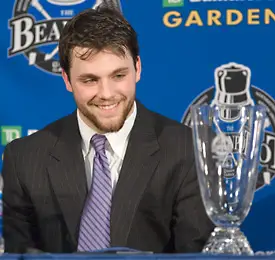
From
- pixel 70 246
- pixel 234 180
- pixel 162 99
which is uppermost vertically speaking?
pixel 162 99

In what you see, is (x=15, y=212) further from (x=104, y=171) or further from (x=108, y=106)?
(x=108, y=106)

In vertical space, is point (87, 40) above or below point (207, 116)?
above

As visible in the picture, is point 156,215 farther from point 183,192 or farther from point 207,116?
point 207,116

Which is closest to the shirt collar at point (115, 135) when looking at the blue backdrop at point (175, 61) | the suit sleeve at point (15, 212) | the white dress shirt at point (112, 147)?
the white dress shirt at point (112, 147)

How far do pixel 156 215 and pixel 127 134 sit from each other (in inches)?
9.3

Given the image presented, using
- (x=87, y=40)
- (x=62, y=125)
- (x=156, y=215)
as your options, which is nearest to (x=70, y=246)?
(x=156, y=215)

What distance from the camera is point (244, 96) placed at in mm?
2160

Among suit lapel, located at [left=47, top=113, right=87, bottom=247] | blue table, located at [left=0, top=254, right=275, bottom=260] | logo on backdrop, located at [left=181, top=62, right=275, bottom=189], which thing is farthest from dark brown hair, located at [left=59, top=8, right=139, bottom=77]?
blue table, located at [left=0, top=254, right=275, bottom=260]

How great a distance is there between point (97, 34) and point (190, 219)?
0.52 m

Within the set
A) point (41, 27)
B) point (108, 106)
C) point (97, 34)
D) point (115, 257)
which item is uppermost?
point (41, 27)

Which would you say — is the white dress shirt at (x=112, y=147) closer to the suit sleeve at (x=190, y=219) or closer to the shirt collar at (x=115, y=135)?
the shirt collar at (x=115, y=135)

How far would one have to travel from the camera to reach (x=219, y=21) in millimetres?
2170

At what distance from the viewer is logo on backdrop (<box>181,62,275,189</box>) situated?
2135 millimetres

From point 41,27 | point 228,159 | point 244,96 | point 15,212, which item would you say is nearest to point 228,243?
point 228,159
